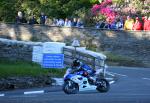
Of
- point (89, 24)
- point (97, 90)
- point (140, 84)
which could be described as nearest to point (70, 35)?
point (89, 24)

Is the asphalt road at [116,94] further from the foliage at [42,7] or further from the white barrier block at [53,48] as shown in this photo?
the foliage at [42,7]

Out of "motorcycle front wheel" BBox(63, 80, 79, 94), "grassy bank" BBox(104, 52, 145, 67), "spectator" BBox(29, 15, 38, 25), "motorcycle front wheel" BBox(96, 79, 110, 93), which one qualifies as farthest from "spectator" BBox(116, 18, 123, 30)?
"motorcycle front wheel" BBox(63, 80, 79, 94)

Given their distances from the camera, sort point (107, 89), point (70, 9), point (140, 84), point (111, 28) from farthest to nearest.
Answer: point (70, 9), point (111, 28), point (140, 84), point (107, 89)

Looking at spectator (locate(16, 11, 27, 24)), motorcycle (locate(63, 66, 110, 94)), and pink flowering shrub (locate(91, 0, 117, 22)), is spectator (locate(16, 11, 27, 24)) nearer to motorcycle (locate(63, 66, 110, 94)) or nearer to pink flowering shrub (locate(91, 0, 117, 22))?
pink flowering shrub (locate(91, 0, 117, 22))

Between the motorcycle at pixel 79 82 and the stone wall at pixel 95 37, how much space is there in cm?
1849

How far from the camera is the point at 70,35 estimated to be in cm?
4406

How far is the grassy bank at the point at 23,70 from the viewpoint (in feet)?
94.4

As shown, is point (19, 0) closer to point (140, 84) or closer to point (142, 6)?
point (142, 6)

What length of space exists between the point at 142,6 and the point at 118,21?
6.19ft

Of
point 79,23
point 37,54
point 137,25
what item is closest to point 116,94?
point 37,54

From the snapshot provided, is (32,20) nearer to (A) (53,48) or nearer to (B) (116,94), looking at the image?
(A) (53,48)

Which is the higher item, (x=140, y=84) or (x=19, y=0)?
(x=19, y=0)

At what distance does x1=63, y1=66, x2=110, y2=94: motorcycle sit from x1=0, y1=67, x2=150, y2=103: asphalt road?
0.84 feet

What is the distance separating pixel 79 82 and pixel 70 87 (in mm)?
364
